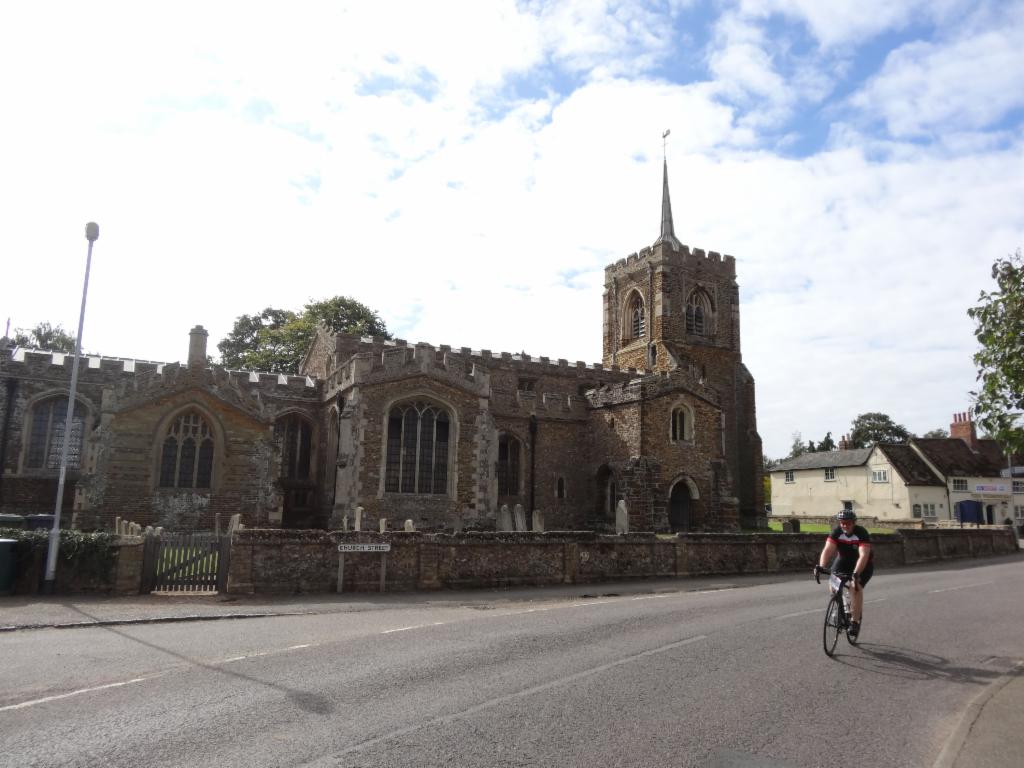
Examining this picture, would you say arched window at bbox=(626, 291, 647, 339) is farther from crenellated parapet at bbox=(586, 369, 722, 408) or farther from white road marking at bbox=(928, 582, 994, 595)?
white road marking at bbox=(928, 582, 994, 595)

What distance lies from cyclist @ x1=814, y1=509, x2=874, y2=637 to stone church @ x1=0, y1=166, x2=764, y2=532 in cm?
1534

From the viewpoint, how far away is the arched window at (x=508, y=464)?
29344mm

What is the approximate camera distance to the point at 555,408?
99.8 feet

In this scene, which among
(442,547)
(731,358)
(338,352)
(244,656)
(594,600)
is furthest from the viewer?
(731,358)

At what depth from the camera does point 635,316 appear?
140 ft

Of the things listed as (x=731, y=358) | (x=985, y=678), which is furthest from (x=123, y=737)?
(x=731, y=358)

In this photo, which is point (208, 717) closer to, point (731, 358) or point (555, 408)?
point (555, 408)

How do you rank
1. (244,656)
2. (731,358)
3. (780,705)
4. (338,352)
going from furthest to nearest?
(731,358)
(338,352)
(244,656)
(780,705)

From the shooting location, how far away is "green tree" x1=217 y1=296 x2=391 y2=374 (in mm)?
43000

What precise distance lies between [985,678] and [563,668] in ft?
14.8

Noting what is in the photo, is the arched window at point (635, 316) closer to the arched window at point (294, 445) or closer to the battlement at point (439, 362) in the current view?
the battlement at point (439, 362)

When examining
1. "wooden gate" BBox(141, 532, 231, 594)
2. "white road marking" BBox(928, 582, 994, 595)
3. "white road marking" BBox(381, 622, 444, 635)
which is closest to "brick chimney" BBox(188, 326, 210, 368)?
"wooden gate" BBox(141, 532, 231, 594)

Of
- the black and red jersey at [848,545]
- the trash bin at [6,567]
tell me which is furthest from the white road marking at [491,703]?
the trash bin at [6,567]

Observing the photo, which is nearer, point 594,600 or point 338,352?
point 594,600
